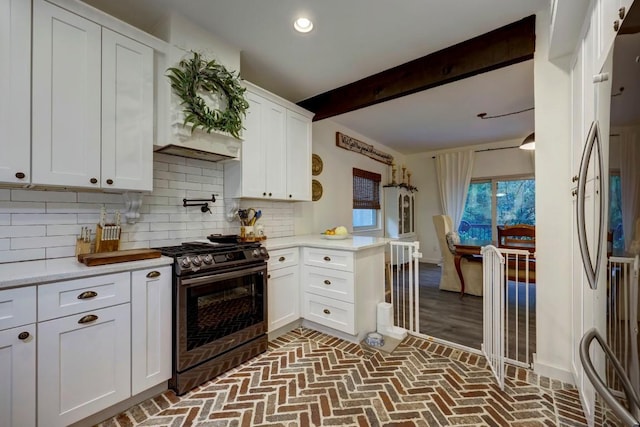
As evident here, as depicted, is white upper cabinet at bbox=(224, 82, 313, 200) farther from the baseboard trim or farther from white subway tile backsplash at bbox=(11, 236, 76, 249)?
the baseboard trim

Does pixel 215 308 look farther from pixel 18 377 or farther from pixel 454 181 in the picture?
pixel 454 181

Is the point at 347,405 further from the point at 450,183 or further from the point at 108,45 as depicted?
the point at 450,183

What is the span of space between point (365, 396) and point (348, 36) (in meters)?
2.68

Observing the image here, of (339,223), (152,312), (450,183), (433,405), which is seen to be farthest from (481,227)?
(152,312)

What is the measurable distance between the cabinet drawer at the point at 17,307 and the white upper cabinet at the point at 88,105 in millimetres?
603

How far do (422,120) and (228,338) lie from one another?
13.1 feet

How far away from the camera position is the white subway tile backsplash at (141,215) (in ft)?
5.33

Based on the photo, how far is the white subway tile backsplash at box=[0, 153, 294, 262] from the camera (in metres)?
1.62

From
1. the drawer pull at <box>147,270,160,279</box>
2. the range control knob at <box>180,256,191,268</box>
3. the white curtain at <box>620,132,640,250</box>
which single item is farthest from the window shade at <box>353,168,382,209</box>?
the white curtain at <box>620,132,640,250</box>

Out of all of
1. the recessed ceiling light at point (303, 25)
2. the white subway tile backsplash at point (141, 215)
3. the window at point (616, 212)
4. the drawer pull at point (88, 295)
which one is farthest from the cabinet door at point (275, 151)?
the window at point (616, 212)

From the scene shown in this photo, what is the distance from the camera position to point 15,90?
4.63ft

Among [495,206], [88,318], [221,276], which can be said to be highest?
[495,206]

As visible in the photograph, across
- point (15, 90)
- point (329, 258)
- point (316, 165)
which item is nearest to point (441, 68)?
point (316, 165)

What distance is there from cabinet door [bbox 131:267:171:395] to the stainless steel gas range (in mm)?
55
